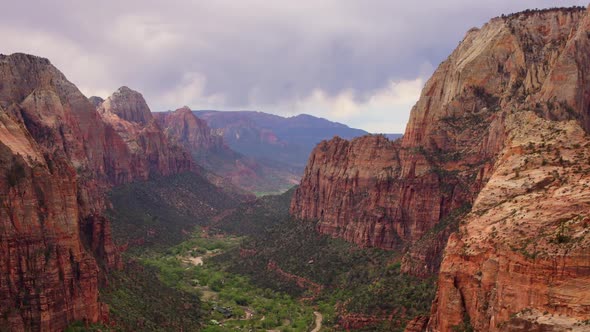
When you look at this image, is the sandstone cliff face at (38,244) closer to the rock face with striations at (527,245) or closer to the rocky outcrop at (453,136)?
the rock face with striations at (527,245)

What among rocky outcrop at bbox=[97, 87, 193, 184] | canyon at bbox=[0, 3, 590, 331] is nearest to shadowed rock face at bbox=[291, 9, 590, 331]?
canyon at bbox=[0, 3, 590, 331]

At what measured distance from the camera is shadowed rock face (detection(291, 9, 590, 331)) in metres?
73.9

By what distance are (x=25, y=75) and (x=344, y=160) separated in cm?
6080

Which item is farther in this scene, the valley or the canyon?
the valley

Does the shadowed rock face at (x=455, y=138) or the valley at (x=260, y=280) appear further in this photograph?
the shadowed rock face at (x=455, y=138)

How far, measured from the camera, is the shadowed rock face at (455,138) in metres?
73.9

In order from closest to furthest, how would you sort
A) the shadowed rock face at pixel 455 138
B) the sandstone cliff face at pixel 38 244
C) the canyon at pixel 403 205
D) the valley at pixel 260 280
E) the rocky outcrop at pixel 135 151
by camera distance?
the canyon at pixel 403 205, the sandstone cliff face at pixel 38 244, the valley at pixel 260 280, the shadowed rock face at pixel 455 138, the rocky outcrop at pixel 135 151

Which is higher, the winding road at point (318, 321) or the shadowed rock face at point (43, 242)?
the shadowed rock face at point (43, 242)

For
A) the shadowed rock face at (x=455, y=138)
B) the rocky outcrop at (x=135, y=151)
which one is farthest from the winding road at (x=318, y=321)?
the rocky outcrop at (x=135, y=151)

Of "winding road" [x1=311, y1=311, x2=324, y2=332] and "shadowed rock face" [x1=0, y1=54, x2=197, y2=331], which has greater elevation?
"shadowed rock face" [x1=0, y1=54, x2=197, y2=331]

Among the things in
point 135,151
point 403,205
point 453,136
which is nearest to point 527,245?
point 403,205

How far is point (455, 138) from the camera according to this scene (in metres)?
88.7

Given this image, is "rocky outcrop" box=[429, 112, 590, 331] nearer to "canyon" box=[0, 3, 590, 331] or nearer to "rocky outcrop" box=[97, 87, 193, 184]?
"canyon" box=[0, 3, 590, 331]

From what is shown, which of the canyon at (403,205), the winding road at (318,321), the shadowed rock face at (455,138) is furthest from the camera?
the winding road at (318,321)
